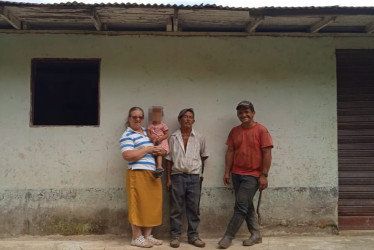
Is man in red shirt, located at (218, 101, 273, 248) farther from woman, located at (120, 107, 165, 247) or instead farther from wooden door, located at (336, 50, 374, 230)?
wooden door, located at (336, 50, 374, 230)

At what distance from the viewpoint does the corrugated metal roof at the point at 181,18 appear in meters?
4.27

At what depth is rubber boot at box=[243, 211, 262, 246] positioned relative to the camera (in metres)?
4.82

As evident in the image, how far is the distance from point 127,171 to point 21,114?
5.63ft

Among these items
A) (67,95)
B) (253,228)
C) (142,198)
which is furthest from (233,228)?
(67,95)

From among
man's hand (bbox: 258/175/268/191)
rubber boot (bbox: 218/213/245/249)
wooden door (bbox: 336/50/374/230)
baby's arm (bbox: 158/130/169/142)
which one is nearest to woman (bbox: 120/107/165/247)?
baby's arm (bbox: 158/130/169/142)

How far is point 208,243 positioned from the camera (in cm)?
491

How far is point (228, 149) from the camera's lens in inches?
198

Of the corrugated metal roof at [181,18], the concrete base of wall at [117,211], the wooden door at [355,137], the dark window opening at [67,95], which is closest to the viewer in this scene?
the corrugated metal roof at [181,18]

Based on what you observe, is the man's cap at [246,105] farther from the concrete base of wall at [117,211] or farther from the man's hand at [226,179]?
the concrete base of wall at [117,211]

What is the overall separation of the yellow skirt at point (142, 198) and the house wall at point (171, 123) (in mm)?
443

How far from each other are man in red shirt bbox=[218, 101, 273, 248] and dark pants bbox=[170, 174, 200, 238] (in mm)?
438

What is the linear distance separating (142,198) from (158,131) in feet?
2.96

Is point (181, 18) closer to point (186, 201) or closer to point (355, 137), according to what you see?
point (186, 201)

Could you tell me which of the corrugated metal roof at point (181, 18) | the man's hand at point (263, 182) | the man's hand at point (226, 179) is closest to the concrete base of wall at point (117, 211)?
the man's hand at point (226, 179)
